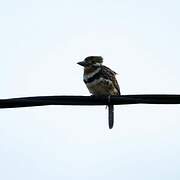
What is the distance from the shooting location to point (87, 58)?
9.94m

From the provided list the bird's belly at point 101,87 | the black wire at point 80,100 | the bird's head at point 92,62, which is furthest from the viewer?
the bird's head at point 92,62

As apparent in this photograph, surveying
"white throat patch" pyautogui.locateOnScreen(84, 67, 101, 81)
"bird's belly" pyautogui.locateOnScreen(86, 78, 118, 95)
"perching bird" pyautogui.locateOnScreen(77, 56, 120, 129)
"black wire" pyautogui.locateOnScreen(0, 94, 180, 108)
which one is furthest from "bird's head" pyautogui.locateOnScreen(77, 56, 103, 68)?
"black wire" pyautogui.locateOnScreen(0, 94, 180, 108)

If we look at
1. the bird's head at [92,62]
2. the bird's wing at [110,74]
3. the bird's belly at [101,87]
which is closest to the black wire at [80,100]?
the bird's belly at [101,87]

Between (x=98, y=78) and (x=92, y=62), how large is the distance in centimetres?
52

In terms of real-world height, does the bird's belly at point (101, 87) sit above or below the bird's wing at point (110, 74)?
below

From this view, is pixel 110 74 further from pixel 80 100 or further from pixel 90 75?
pixel 80 100

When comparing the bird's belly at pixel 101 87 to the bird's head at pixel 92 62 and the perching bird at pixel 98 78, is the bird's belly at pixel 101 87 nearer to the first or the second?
the perching bird at pixel 98 78

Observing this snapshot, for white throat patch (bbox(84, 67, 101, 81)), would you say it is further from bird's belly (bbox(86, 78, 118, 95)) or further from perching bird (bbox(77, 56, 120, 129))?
bird's belly (bbox(86, 78, 118, 95))

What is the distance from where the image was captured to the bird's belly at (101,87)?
9.26m

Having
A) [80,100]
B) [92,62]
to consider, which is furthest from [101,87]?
[80,100]

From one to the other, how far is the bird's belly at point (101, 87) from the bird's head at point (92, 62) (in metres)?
0.49

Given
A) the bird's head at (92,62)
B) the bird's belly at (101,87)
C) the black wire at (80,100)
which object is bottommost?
the bird's belly at (101,87)

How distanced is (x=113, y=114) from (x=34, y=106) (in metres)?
2.38

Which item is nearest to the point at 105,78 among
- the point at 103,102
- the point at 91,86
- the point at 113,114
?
the point at 91,86
